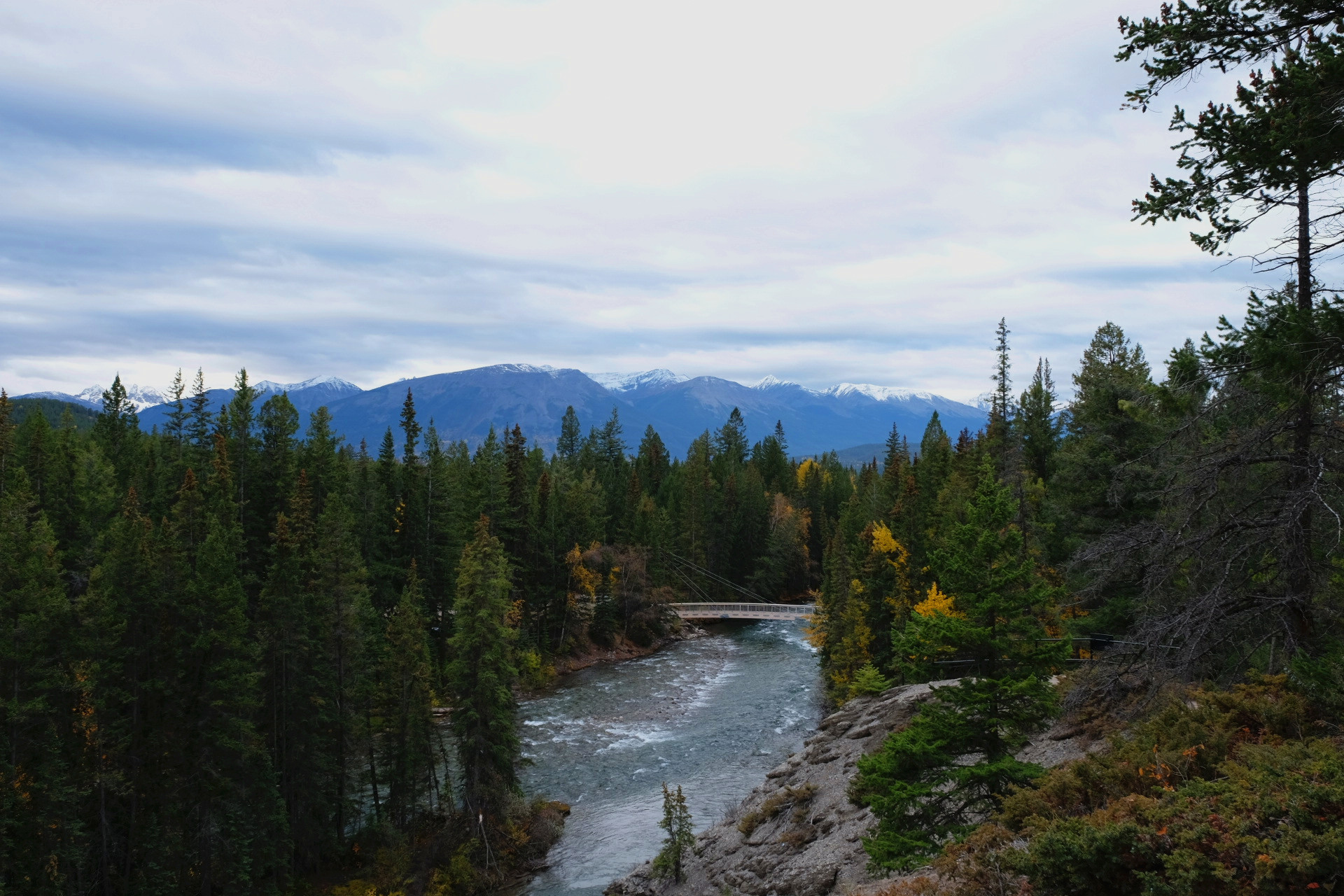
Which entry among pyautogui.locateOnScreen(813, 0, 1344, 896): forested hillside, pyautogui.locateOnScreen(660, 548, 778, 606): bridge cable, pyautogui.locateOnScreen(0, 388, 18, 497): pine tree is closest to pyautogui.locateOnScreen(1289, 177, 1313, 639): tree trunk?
pyautogui.locateOnScreen(813, 0, 1344, 896): forested hillside

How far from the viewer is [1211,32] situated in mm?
9930

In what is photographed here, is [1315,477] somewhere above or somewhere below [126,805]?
above

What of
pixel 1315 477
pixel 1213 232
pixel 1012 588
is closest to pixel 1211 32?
pixel 1213 232

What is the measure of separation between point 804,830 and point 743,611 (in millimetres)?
57571

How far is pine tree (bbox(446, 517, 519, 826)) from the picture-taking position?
96.4ft

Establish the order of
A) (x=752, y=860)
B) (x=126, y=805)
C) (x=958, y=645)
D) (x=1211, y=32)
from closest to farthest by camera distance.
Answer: (x=1211, y=32) → (x=958, y=645) → (x=752, y=860) → (x=126, y=805)

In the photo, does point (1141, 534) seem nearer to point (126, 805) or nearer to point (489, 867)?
point (489, 867)

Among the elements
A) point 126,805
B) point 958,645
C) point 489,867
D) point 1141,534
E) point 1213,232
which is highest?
point 1213,232

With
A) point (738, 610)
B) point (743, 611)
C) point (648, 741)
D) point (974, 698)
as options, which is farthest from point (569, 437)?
point (974, 698)

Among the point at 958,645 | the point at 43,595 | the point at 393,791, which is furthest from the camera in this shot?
the point at 393,791

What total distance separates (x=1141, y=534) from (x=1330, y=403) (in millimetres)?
3077

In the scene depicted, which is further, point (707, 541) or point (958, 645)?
point (707, 541)

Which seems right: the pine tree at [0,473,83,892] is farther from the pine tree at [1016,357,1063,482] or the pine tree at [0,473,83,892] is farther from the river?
the pine tree at [1016,357,1063,482]

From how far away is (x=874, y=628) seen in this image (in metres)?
46.6
